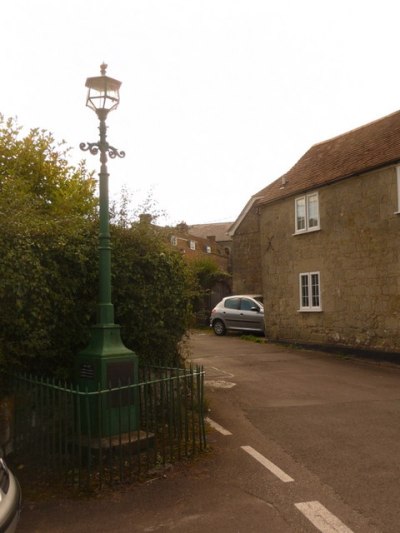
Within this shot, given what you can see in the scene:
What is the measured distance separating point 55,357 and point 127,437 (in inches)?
66.6

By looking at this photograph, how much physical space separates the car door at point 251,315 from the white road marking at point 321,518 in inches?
658

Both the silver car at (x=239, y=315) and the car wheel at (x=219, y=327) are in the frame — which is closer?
the silver car at (x=239, y=315)

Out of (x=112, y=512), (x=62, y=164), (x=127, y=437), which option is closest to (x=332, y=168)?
(x=62, y=164)

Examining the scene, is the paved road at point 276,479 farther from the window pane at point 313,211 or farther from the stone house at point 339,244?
the window pane at point 313,211

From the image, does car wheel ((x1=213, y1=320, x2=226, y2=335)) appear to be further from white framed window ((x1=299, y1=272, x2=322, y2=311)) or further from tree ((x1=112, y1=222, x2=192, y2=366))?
tree ((x1=112, y1=222, x2=192, y2=366))

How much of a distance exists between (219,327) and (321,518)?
1830 centimetres

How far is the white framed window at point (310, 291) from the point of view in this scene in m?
17.5

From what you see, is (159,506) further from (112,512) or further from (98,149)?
(98,149)

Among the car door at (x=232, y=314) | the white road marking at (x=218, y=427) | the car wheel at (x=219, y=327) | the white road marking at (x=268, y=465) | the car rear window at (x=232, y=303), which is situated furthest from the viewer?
the car wheel at (x=219, y=327)

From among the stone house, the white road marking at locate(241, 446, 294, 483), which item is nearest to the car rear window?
the stone house

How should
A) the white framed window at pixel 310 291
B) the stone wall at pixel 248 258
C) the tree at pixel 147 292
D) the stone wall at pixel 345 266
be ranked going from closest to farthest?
the tree at pixel 147 292 < the stone wall at pixel 345 266 < the white framed window at pixel 310 291 < the stone wall at pixel 248 258

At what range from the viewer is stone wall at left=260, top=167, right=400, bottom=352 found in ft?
48.0

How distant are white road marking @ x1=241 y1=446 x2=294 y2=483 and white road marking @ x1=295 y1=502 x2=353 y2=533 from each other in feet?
2.16

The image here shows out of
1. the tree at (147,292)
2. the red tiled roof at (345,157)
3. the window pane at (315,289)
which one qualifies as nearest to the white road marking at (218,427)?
the tree at (147,292)
